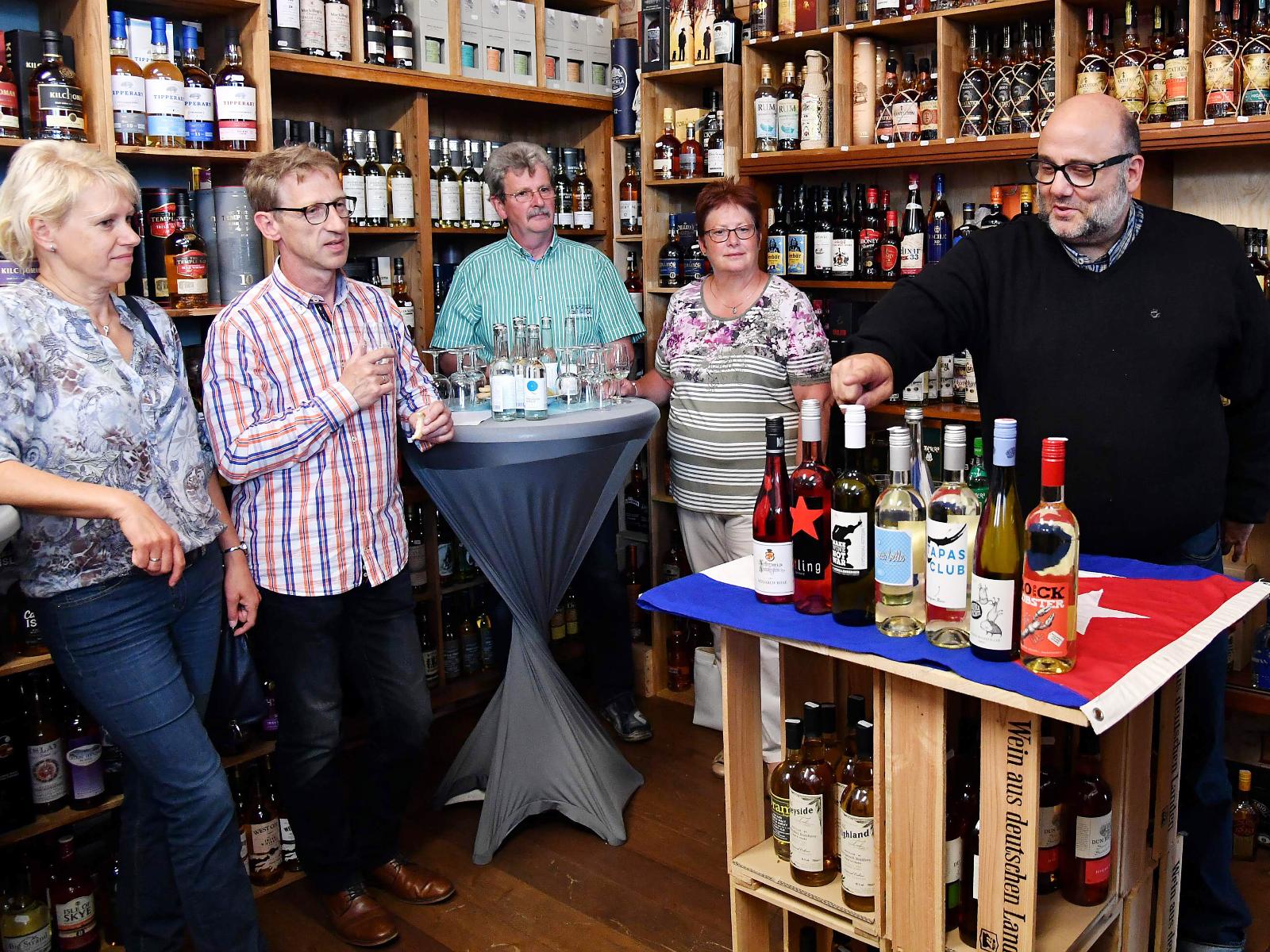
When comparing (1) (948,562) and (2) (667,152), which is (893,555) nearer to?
(1) (948,562)

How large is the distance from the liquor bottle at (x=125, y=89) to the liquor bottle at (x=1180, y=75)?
248 cm

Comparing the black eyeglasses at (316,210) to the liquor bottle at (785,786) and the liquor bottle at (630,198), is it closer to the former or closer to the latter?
the liquor bottle at (785,786)

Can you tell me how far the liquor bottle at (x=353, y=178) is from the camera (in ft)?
11.2

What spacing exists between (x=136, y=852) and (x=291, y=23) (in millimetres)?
2137

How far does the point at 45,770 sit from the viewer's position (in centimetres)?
262

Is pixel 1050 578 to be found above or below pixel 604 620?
above

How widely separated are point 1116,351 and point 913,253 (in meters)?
1.26

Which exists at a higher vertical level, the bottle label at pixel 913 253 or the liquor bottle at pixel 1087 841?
the bottle label at pixel 913 253

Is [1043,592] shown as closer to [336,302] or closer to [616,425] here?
[616,425]

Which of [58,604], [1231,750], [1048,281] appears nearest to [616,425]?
[1048,281]

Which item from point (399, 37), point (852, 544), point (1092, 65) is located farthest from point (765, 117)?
point (852, 544)

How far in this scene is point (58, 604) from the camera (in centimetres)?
195

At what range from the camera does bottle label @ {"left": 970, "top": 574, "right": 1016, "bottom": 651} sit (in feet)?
4.94

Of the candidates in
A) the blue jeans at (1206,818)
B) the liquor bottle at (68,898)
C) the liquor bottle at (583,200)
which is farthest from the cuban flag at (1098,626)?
the liquor bottle at (583,200)
